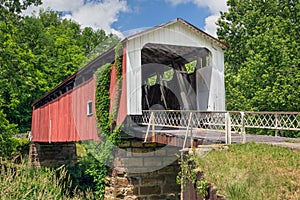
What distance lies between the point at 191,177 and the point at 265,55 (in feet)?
46.5

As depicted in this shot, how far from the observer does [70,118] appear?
14594mm

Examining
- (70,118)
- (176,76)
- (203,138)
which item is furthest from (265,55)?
(203,138)

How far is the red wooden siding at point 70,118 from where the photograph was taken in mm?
12523

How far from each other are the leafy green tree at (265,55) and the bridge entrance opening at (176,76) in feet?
19.3

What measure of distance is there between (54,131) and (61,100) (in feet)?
7.51

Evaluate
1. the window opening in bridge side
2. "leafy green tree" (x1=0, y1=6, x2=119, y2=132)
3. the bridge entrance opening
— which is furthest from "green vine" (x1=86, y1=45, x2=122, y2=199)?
"leafy green tree" (x1=0, y1=6, x2=119, y2=132)

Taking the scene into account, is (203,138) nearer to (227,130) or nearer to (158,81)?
(227,130)

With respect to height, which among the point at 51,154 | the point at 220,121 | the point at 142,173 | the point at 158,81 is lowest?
the point at 51,154

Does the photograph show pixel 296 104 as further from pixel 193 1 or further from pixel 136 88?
pixel 136 88

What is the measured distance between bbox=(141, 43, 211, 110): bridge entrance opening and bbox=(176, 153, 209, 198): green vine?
5986 millimetres

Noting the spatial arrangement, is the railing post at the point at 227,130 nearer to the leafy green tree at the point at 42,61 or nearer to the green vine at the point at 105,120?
the green vine at the point at 105,120

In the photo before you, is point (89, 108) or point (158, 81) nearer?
point (89, 108)

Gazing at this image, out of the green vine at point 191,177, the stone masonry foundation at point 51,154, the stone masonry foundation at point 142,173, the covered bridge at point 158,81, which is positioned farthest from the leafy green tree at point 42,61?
the green vine at point 191,177

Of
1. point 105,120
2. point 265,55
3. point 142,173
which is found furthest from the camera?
point 265,55
